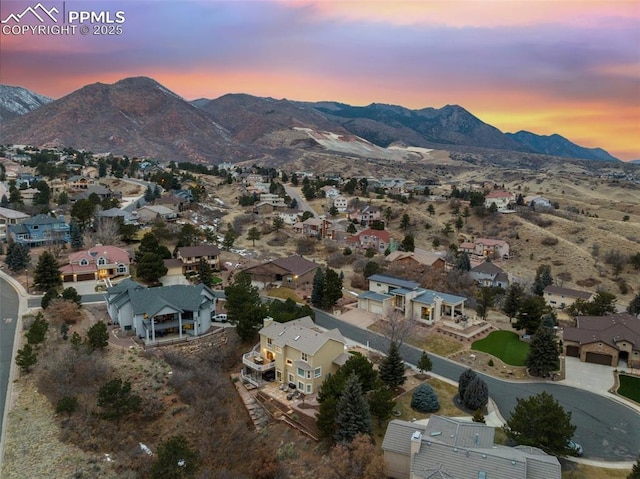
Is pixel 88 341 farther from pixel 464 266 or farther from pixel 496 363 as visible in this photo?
pixel 464 266

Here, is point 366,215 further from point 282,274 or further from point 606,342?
point 606,342

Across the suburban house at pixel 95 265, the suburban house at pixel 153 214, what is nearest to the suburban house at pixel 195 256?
the suburban house at pixel 95 265

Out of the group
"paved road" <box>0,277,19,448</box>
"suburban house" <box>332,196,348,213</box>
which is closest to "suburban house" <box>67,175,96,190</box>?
"paved road" <box>0,277,19,448</box>

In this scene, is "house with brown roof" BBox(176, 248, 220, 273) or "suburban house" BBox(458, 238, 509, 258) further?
"suburban house" BBox(458, 238, 509, 258)

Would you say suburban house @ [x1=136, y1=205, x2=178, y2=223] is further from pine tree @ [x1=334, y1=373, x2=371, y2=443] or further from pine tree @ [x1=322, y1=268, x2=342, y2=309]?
pine tree @ [x1=334, y1=373, x2=371, y2=443]

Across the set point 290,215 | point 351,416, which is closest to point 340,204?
point 290,215

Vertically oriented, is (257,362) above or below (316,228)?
below
